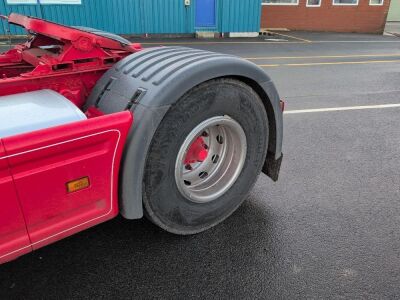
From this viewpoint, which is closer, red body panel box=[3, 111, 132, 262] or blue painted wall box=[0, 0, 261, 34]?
red body panel box=[3, 111, 132, 262]

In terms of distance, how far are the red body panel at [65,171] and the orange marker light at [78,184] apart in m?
0.02

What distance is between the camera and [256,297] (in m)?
2.20

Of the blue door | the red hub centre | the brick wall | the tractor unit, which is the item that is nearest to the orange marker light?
the tractor unit

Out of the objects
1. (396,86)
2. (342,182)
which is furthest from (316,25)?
(342,182)

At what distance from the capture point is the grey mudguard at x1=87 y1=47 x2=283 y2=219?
2027 millimetres

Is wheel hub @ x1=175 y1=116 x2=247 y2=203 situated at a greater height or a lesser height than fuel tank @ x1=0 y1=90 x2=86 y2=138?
lesser

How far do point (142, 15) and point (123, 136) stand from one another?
1328 cm

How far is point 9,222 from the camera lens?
5.66 feet

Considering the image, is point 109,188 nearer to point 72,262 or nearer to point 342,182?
point 72,262

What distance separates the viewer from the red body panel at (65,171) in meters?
1.66

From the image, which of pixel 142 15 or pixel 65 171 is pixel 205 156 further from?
pixel 142 15

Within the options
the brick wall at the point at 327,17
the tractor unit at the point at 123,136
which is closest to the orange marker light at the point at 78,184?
the tractor unit at the point at 123,136

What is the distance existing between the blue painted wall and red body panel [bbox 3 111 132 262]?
1260cm

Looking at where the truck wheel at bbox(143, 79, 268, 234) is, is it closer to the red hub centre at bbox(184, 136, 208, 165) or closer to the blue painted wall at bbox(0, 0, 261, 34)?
the red hub centre at bbox(184, 136, 208, 165)
